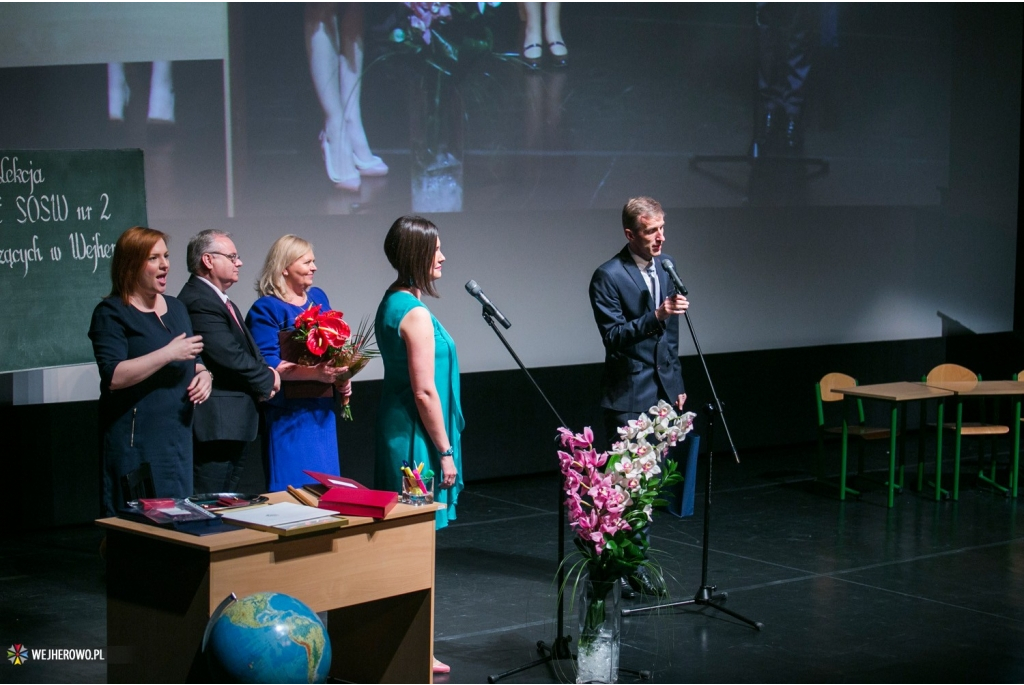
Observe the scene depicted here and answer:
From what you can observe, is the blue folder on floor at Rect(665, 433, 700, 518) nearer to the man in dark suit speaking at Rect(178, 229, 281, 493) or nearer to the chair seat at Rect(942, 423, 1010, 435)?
the man in dark suit speaking at Rect(178, 229, 281, 493)

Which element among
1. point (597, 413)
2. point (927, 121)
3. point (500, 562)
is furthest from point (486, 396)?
point (927, 121)

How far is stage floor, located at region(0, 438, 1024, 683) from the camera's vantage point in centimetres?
404

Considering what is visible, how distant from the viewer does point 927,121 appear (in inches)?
364

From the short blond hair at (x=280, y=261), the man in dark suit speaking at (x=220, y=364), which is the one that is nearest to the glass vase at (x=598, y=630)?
the man in dark suit speaking at (x=220, y=364)

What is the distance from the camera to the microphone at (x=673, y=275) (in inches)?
177

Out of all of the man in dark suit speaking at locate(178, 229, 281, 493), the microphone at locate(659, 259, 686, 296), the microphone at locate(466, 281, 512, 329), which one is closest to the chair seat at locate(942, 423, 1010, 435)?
the microphone at locate(659, 259, 686, 296)

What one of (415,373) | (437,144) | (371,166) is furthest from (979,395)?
(415,373)

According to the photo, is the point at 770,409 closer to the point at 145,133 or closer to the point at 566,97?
the point at 566,97

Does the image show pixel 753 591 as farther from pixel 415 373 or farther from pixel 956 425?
pixel 956 425

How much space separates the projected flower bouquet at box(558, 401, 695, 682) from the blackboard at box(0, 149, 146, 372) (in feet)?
9.14

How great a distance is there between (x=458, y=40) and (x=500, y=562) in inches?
125

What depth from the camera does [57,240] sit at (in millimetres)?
5371

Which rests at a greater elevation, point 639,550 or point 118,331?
point 118,331

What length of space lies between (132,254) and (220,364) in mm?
582
